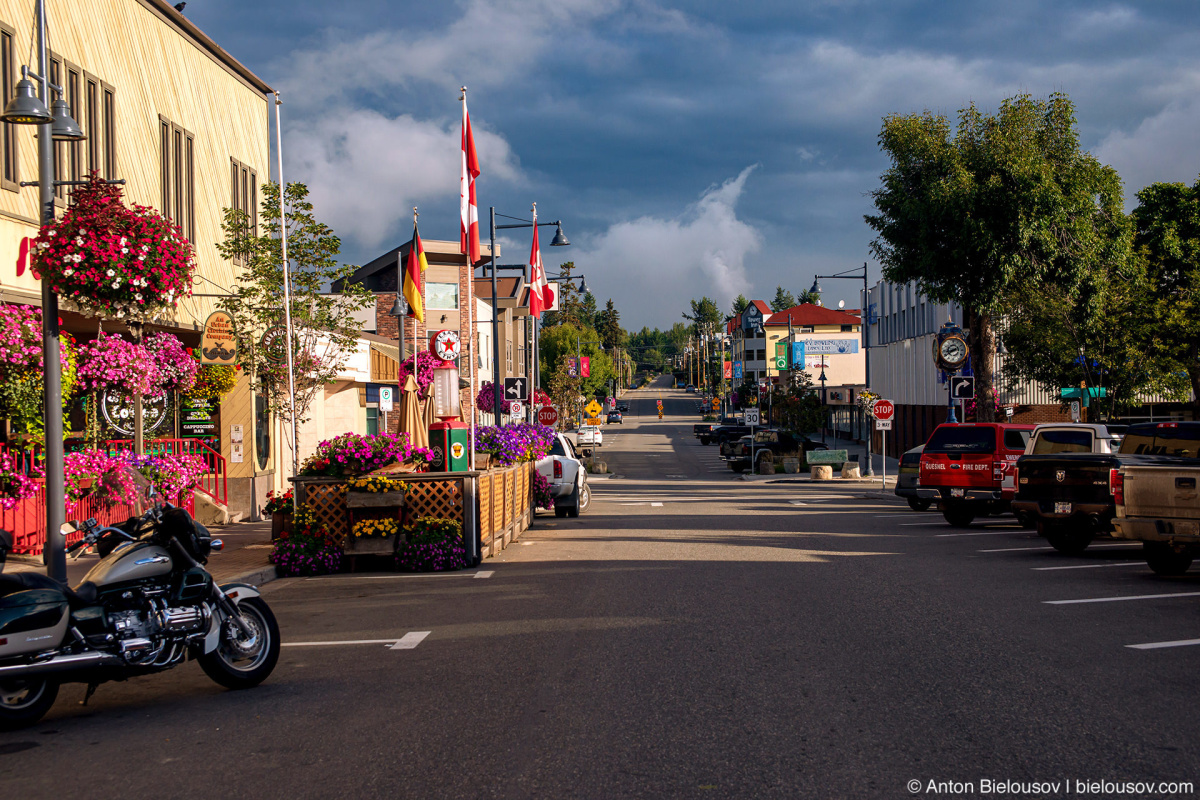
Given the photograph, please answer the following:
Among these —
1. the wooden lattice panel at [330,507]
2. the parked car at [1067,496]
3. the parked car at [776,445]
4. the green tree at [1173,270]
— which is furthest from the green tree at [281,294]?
the parked car at [776,445]

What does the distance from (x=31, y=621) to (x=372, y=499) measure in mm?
7223

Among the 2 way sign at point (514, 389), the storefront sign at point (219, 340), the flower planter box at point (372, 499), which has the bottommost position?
the flower planter box at point (372, 499)

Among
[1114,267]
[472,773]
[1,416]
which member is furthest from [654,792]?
[1114,267]

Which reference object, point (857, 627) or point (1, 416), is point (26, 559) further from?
point (857, 627)

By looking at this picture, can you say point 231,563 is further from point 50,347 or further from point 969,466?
point 969,466

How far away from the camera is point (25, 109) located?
909cm

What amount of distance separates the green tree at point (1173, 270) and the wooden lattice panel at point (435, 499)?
800 inches

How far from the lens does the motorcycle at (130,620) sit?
643 cm

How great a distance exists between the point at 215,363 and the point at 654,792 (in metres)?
18.0

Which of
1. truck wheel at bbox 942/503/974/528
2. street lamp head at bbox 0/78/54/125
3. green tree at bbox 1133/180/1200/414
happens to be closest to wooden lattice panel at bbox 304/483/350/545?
street lamp head at bbox 0/78/54/125

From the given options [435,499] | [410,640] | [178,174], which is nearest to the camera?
[410,640]

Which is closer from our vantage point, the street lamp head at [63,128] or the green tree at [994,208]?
the street lamp head at [63,128]

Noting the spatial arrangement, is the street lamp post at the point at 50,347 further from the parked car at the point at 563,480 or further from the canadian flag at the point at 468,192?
the parked car at the point at 563,480

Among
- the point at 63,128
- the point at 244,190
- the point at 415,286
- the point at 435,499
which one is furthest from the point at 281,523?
the point at 415,286
